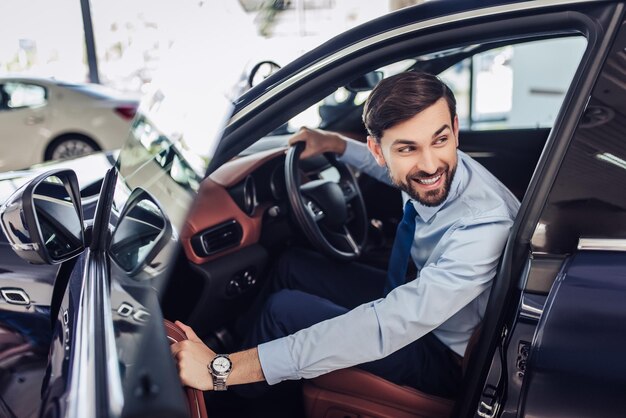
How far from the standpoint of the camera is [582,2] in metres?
1.04

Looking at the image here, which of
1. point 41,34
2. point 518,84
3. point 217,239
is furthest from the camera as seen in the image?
point 41,34

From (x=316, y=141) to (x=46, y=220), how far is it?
1.11 m

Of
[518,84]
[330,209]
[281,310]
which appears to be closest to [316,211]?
[330,209]

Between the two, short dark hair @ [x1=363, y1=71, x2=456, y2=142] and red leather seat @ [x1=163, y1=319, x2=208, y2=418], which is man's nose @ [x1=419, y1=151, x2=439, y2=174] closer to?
short dark hair @ [x1=363, y1=71, x2=456, y2=142]

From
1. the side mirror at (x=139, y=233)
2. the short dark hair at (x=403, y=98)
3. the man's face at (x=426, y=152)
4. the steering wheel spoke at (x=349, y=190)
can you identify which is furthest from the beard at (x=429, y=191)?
the steering wheel spoke at (x=349, y=190)

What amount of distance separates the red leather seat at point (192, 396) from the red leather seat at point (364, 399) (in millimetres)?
408

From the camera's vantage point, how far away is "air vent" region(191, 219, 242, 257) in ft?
6.13

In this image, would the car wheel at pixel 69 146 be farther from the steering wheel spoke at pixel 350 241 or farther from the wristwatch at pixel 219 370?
the wristwatch at pixel 219 370

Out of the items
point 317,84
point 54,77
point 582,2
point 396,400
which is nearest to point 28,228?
point 317,84

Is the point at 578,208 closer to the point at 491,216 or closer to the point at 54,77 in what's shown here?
the point at 491,216

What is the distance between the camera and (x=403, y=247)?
5.32 feet

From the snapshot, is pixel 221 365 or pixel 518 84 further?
pixel 518 84

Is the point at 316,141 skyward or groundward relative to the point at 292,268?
skyward

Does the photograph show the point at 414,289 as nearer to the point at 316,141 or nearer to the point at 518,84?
the point at 316,141
